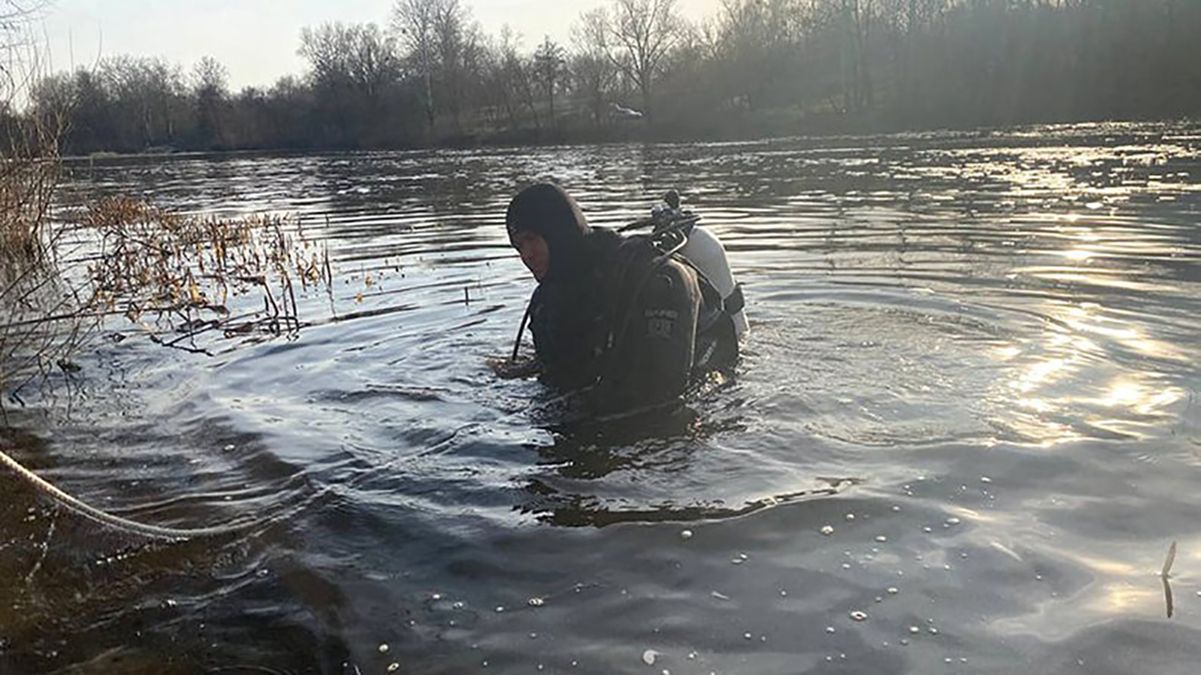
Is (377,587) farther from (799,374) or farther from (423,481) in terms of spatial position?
(799,374)

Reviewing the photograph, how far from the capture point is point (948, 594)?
3.34 metres

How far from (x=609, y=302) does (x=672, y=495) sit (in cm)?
141

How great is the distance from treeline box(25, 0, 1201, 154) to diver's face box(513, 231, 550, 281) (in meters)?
5.75

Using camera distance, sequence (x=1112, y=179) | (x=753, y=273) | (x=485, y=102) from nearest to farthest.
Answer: (x=753, y=273) → (x=1112, y=179) → (x=485, y=102)

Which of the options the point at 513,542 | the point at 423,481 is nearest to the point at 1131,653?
the point at 513,542

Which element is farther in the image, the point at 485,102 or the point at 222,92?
the point at 222,92

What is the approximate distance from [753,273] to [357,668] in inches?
309

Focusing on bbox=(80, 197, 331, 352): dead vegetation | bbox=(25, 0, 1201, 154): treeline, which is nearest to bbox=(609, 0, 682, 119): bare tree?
bbox=(25, 0, 1201, 154): treeline

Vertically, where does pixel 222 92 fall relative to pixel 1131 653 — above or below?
above

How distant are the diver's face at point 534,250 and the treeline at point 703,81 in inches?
226

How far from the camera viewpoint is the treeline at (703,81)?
45.5m

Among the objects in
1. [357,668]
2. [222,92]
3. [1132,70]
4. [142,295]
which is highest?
[222,92]

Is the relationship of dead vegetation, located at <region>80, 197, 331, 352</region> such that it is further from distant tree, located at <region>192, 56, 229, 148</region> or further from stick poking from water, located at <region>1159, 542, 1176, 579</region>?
distant tree, located at <region>192, 56, 229, 148</region>

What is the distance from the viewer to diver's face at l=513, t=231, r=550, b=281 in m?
5.55
